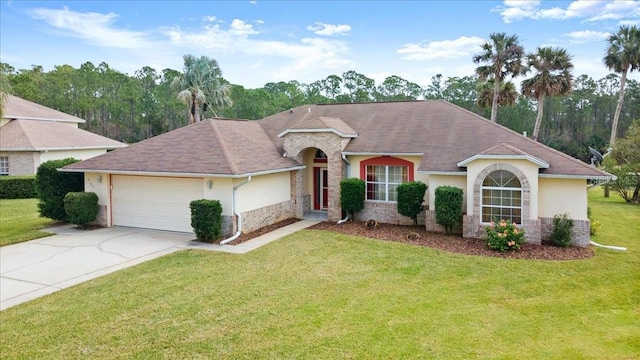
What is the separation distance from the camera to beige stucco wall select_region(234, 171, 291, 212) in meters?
15.0

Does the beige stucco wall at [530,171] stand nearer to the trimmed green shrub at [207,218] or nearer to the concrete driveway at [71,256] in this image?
the trimmed green shrub at [207,218]

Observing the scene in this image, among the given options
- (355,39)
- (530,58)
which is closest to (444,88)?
(530,58)

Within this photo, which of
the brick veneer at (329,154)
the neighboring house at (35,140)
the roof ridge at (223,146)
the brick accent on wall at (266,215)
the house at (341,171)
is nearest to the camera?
the house at (341,171)

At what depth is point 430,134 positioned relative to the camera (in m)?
17.5

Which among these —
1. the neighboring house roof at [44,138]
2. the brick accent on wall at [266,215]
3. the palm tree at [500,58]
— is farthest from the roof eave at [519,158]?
the neighboring house roof at [44,138]

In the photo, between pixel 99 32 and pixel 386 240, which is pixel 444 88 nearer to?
pixel 99 32

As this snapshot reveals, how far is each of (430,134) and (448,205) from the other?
4.22m

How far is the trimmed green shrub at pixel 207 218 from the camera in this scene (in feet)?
45.1

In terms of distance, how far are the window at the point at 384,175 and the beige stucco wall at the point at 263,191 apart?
3.38 metres

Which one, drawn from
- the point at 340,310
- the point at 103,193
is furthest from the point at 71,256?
the point at 340,310

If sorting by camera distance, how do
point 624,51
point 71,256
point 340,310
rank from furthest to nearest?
1. point 624,51
2. point 71,256
3. point 340,310

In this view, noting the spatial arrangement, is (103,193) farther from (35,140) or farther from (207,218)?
(35,140)

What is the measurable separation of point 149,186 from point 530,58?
3078 centimetres

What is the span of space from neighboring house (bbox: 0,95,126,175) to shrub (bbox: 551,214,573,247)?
Answer: 29.2m
